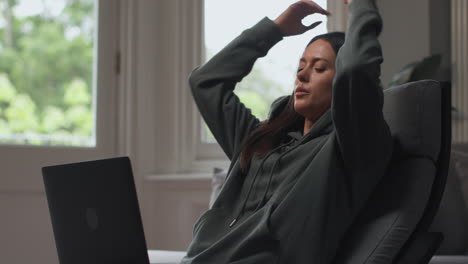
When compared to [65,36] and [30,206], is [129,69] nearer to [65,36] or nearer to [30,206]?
[65,36]

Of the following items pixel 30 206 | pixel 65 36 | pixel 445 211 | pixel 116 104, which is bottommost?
pixel 30 206

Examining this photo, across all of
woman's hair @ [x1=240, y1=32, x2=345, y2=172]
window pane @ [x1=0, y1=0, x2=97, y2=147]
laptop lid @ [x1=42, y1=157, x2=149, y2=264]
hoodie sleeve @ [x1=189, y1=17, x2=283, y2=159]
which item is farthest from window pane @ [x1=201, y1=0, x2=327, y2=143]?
laptop lid @ [x1=42, y1=157, x2=149, y2=264]

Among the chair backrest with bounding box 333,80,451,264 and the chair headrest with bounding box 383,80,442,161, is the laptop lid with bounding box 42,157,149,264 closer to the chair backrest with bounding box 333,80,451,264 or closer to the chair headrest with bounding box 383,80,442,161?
the chair backrest with bounding box 333,80,451,264

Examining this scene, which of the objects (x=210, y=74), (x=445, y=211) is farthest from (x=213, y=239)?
Result: (x=445, y=211)

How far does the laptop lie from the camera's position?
1.53 metres

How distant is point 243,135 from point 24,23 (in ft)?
4.90

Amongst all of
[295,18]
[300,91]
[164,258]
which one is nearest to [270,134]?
[300,91]

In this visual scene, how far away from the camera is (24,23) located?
2924mm

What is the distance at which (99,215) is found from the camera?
1531 mm

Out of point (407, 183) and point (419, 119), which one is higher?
point (419, 119)

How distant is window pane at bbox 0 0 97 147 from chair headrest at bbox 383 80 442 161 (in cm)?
174

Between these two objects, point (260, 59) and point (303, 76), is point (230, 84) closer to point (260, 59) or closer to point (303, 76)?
point (303, 76)

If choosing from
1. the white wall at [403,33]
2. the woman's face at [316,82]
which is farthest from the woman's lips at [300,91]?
the white wall at [403,33]

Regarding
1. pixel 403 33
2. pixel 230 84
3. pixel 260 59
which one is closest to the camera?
pixel 230 84
